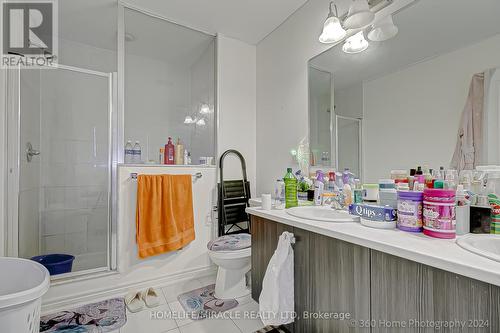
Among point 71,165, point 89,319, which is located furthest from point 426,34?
point 71,165

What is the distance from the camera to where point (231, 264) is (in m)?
1.66

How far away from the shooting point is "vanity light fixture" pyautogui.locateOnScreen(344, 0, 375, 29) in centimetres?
131

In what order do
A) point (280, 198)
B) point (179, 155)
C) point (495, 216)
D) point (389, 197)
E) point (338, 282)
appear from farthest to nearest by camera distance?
1. point (179, 155)
2. point (280, 198)
3. point (389, 197)
4. point (338, 282)
5. point (495, 216)

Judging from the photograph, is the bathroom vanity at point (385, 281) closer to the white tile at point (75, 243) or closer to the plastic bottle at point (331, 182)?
the plastic bottle at point (331, 182)

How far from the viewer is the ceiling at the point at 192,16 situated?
191 centimetres

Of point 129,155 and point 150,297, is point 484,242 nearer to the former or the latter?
point 150,297

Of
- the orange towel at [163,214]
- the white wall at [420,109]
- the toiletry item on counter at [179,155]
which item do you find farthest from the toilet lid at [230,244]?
the white wall at [420,109]

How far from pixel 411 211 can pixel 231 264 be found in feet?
3.95

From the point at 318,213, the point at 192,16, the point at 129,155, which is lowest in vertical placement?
the point at 318,213

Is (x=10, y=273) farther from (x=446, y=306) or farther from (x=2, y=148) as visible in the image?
(x=446, y=306)

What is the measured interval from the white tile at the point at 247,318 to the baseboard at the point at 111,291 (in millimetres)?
644

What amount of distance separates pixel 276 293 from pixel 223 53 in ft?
7.21

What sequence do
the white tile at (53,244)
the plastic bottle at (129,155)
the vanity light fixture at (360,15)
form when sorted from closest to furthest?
the vanity light fixture at (360,15) < the plastic bottle at (129,155) < the white tile at (53,244)

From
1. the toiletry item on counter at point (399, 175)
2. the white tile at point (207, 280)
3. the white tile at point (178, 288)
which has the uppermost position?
→ the toiletry item on counter at point (399, 175)
